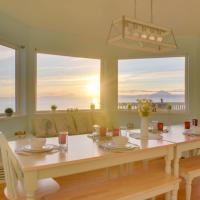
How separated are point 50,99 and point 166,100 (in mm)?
2467

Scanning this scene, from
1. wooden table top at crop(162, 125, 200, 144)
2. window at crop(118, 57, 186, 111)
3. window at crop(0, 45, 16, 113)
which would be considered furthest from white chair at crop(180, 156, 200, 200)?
window at crop(0, 45, 16, 113)

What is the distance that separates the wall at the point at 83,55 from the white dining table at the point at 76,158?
208cm

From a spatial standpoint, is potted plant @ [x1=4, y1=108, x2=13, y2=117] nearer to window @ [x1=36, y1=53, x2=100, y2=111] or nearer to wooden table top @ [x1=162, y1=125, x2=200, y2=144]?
window @ [x1=36, y1=53, x2=100, y2=111]

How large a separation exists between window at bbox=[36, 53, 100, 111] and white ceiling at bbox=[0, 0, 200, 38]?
0.72 metres

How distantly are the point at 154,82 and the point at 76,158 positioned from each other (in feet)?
11.9

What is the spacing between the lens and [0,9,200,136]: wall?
382 cm

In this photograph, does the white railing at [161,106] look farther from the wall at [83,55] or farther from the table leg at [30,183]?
the table leg at [30,183]

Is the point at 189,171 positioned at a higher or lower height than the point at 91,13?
lower

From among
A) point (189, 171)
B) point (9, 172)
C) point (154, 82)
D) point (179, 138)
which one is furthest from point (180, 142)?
point (154, 82)

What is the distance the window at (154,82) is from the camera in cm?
468

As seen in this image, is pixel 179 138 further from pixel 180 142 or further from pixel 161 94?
pixel 161 94

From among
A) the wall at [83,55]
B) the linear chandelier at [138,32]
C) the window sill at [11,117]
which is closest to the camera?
the linear chandelier at [138,32]

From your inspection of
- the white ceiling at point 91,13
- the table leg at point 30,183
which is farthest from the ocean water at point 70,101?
the table leg at point 30,183

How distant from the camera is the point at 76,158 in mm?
1629
